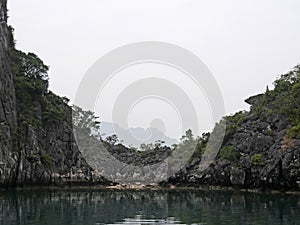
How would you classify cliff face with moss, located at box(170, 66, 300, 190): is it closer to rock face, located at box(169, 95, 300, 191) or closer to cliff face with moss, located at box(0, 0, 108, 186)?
rock face, located at box(169, 95, 300, 191)

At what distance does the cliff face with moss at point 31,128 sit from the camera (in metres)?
44.7

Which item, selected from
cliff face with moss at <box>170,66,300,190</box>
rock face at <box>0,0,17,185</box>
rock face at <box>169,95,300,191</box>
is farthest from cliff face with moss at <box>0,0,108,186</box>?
rock face at <box>169,95,300,191</box>

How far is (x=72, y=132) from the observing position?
61.3 m

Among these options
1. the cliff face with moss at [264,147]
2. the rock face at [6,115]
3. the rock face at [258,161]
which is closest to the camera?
the rock face at [258,161]

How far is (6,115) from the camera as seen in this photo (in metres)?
44.9

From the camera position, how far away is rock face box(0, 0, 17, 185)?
137 ft

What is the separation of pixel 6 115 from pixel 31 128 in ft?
17.4

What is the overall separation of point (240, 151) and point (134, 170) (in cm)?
2778

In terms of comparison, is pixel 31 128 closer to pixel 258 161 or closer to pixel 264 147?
pixel 258 161

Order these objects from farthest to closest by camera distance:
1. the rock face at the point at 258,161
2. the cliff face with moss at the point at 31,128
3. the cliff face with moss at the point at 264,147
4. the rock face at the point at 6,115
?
1. the cliff face with moss at the point at 31,128
2. the cliff face with moss at the point at 264,147
3. the rock face at the point at 6,115
4. the rock face at the point at 258,161

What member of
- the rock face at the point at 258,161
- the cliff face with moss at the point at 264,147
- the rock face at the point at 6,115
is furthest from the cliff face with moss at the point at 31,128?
the rock face at the point at 258,161

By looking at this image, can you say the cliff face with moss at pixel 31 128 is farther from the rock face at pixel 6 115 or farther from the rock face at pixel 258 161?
the rock face at pixel 258 161

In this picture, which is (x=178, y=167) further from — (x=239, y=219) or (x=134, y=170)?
(x=239, y=219)

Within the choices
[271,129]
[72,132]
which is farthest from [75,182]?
[271,129]
